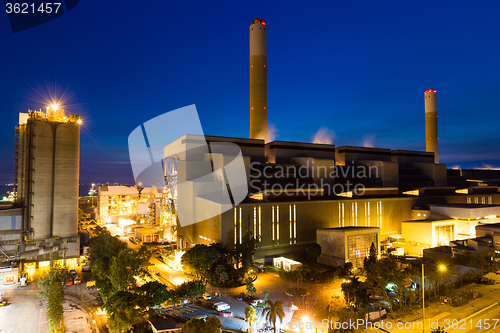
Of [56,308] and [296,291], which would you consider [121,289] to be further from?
[296,291]

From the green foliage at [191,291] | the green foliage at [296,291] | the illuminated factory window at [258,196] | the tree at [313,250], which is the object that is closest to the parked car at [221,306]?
the green foliage at [191,291]

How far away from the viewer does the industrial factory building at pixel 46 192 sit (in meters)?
42.7

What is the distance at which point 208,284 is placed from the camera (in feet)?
115

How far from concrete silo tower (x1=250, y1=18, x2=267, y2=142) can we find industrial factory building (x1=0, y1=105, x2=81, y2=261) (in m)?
33.3

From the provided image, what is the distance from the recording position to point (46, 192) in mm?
44562

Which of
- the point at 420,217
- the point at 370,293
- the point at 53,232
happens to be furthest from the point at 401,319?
the point at 53,232

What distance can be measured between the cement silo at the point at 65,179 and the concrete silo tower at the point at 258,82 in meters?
Answer: 33.4

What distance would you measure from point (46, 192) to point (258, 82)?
43.8 m

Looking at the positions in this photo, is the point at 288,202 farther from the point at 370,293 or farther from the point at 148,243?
the point at 148,243

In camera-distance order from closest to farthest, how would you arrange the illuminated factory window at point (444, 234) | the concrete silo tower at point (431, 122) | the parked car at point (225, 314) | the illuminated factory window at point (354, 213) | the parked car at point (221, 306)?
the parked car at point (225, 314) < the parked car at point (221, 306) < the illuminated factory window at point (444, 234) < the illuminated factory window at point (354, 213) < the concrete silo tower at point (431, 122)

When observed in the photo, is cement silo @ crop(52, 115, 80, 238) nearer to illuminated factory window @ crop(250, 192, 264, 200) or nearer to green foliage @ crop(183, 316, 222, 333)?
illuminated factory window @ crop(250, 192, 264, 200)

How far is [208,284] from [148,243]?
95.1 ft

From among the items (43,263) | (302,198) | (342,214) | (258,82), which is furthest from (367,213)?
(43,263)

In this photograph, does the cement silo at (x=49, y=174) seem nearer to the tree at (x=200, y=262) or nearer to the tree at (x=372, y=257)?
the tree at (x=200, y=262)
